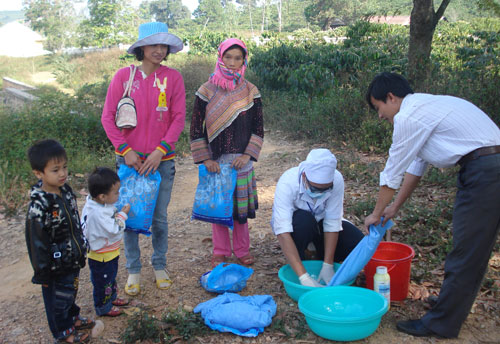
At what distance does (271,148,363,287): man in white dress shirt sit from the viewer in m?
3.16

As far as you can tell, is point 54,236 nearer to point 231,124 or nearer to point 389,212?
point 231,124

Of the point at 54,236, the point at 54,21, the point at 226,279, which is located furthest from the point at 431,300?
the point at 54,21

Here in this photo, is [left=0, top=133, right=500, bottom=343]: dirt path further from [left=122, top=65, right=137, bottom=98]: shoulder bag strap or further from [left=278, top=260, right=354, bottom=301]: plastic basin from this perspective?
[left=122, top=65, right=137, bottom=98]: shoulder bag strap

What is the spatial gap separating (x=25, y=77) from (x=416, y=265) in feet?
89.6

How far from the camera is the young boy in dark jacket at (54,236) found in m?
2.62

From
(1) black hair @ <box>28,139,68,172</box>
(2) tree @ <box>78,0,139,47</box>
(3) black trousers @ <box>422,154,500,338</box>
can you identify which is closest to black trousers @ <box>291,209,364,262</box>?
(3) black trousers @ <box>422,154,500,338</box>

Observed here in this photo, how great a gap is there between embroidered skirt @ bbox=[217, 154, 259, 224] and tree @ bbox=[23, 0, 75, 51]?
130ft

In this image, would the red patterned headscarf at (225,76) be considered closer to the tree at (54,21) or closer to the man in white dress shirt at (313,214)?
the man in white dress shirt at (313,214)

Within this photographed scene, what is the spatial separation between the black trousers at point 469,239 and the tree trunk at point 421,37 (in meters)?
5.35

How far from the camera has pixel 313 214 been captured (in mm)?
3533

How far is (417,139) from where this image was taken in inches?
103

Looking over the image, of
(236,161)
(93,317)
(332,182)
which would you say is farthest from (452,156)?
(93,317)

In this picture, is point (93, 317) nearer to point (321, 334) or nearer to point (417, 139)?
point (321, 334)

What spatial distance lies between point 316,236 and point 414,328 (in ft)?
3.38
